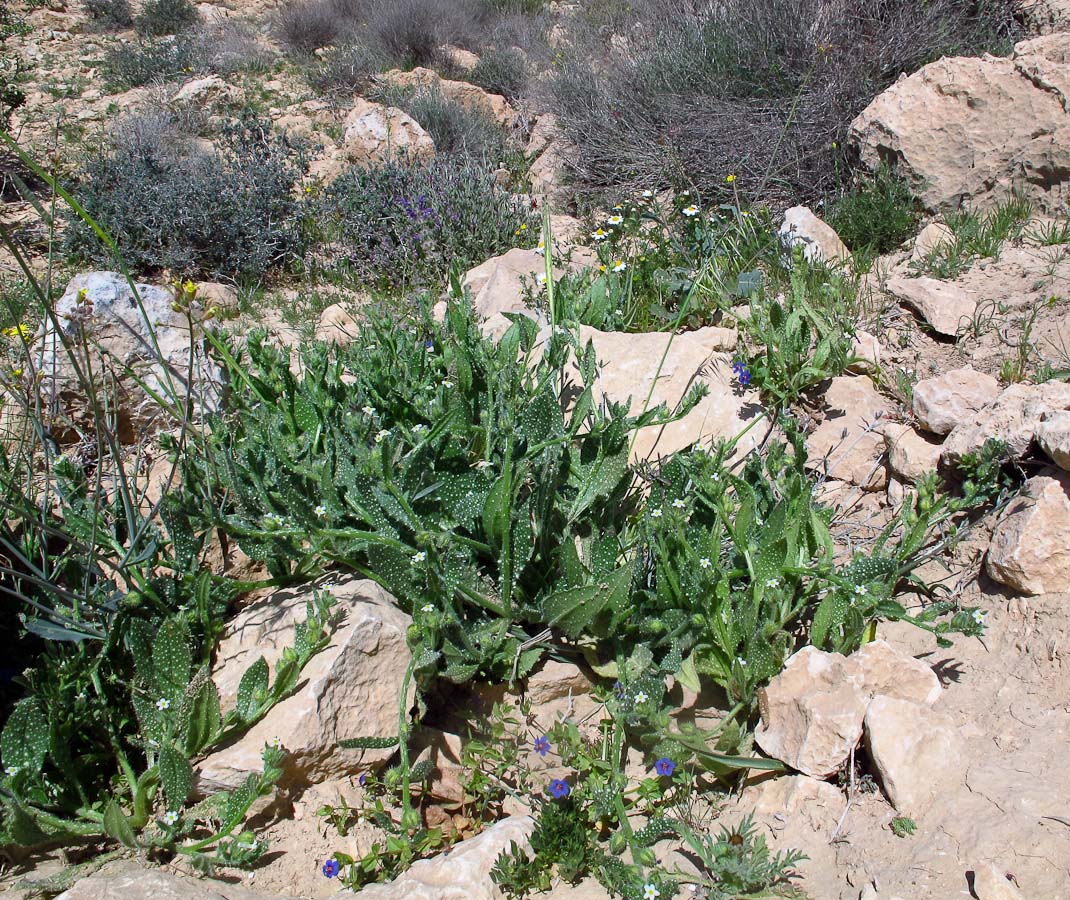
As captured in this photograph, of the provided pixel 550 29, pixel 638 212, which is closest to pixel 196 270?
pixel 638 212

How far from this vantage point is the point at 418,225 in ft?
17.1

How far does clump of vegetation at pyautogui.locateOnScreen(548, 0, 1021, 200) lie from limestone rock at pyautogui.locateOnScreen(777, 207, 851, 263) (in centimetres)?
87

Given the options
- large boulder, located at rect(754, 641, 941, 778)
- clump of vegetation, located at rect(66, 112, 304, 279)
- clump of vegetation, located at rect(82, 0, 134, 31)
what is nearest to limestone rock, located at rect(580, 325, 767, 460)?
large boulder, located at rect(754, 641, 941, 778)

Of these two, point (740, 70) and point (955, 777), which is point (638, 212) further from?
point (955, 777)

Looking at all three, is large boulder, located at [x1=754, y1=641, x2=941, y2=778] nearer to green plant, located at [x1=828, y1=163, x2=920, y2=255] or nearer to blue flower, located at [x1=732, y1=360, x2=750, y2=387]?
blue flower, located at [x1=732, y1=360, x2=750, y2=387]

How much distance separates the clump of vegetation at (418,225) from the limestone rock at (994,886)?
3.96 metres

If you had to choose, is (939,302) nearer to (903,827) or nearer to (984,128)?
(984,128)

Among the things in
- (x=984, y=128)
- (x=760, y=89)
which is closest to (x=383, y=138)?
(x=760, y=89)

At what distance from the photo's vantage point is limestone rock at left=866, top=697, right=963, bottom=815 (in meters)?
1.94

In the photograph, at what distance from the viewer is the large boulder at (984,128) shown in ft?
13.9

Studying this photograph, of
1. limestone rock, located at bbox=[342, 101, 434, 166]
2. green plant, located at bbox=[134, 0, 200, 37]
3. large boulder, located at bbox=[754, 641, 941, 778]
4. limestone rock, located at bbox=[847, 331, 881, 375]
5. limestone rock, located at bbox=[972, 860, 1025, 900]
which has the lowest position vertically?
large boulder, located at bbox=[754, 641, 941, 778]

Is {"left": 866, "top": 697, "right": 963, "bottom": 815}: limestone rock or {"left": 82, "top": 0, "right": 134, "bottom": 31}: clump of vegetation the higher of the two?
{"left": 82, "top": 0, "right": 134, "bottom": 31}: clump of vegetation

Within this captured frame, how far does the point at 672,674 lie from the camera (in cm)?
227

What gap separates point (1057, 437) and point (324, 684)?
2128 millimetres
